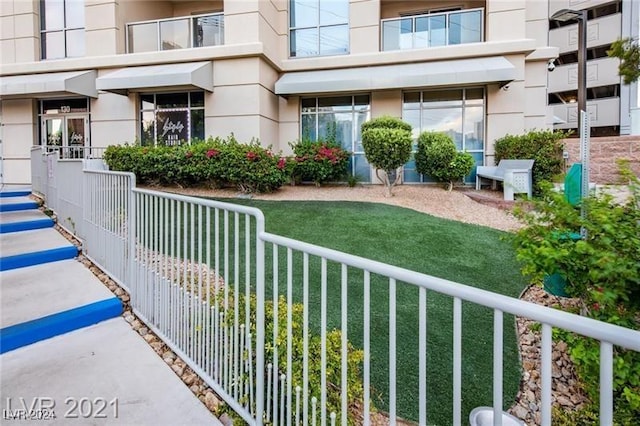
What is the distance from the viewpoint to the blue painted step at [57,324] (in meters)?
3.14

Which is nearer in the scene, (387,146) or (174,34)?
(387,146)

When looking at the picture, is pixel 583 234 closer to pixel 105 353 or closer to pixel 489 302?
pixel 489 302

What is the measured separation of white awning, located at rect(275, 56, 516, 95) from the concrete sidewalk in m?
9.50

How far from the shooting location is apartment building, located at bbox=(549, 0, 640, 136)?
24.9 m

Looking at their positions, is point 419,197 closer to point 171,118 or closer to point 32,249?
point 32,249

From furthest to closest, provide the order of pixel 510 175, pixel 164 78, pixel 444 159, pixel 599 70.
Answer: pixel 599 70 < pixel 164 78 < pixel 444 159 < pixel 510 175

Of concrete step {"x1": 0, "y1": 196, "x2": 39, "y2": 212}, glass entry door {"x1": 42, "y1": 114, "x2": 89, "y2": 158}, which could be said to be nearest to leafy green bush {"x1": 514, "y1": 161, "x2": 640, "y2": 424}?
concrete step {"x1": 0, "y1": 196, "x2": 39, "y2": 212}

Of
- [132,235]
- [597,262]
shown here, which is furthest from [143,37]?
[597,262]

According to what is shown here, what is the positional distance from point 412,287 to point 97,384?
3553 millimetres

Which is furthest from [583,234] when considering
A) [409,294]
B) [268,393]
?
[268,393]

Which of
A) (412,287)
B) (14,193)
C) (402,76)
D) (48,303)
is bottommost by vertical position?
(412,287)

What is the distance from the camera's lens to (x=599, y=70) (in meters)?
26.4

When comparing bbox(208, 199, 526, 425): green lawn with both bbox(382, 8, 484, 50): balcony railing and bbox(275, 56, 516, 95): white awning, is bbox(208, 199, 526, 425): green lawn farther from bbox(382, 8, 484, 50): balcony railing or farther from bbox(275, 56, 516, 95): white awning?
bbox(382, 8, 484, 50): balcony railing

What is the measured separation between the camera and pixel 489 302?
1349mm
